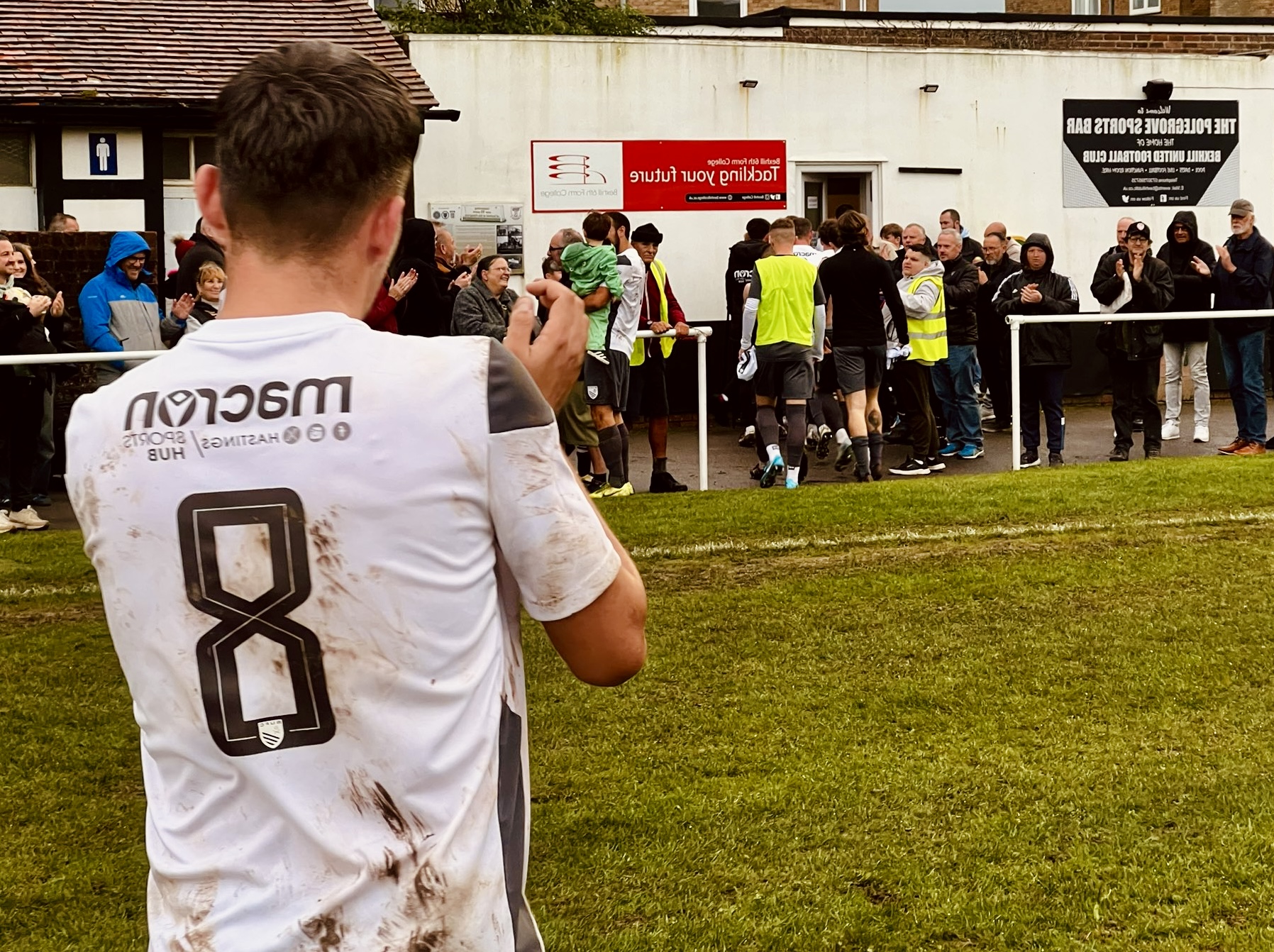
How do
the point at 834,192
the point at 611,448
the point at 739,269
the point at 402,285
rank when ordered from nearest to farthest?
the point at 402,285 → the point at 611,448 → the point at 739,269 → the point at 834,192

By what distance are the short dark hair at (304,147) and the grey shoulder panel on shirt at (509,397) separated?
0.24 meters

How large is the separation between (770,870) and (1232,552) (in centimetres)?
531

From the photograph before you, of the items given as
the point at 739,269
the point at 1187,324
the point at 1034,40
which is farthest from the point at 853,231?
the point at 1034,40

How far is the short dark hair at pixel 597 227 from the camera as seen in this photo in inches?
468

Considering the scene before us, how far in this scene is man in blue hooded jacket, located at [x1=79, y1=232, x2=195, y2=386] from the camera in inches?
467

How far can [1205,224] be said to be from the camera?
69.0 feet

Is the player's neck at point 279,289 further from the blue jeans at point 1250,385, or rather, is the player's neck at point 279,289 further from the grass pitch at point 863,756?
the blue jeans at point 1250,385

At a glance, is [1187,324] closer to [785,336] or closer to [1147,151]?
[785,336]

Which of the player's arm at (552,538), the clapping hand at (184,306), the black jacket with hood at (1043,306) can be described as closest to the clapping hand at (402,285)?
the clapping hand at (184,306)

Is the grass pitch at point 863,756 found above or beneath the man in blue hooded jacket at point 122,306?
beneath

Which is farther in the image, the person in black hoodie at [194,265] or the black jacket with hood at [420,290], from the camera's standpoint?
the black jacket with hood at [420,290]

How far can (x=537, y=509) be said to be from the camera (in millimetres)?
1883

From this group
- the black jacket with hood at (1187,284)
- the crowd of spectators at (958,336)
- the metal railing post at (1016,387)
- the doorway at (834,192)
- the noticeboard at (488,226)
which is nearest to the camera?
the crowd of spectators at (958,336)

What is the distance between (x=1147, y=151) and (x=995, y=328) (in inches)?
249
